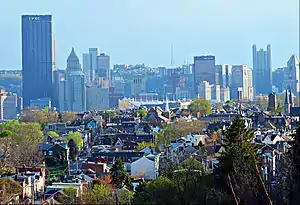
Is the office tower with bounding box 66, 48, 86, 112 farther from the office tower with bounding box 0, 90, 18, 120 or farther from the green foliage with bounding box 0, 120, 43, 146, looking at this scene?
the green foliage with bounding box 0, 120, 43, 146

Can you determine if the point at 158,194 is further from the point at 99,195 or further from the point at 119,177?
the point at 119,177

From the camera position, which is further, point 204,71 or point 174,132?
point 204,71

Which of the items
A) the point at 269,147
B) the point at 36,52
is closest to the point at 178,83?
the point at 36,52

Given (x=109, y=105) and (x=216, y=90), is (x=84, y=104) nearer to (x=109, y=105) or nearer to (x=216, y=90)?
(x=109, y=105)

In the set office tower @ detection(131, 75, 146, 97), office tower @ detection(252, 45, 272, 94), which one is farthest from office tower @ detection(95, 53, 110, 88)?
office tower @ detection(252, 45, 272, 94)

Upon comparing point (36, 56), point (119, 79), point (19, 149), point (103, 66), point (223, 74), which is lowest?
point (19, 149)

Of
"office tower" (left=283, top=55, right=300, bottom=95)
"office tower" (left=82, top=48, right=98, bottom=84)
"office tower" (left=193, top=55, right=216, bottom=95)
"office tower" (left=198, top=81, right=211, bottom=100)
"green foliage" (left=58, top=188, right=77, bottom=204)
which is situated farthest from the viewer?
"office tower" (left=82, top=48, right=98, bottom=84)

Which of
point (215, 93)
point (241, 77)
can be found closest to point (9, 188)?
point (215, 93)
